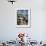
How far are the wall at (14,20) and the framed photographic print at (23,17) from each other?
0.12m

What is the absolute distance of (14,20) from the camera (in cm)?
543

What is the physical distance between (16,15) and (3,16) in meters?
0.52

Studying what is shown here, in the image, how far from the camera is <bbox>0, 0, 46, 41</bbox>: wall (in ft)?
17.7

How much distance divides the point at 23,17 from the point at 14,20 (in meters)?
0.39

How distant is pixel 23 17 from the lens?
5484 millimetres

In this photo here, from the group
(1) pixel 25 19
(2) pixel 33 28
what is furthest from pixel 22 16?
(2) pixel 33 28

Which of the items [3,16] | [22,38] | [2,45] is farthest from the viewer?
[3,16]

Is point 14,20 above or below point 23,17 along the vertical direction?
below

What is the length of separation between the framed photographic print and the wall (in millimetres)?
121

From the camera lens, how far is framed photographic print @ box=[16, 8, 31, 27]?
5438 millimetres

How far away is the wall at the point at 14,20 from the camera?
5402 mm

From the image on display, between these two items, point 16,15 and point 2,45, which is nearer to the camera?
point 2,45

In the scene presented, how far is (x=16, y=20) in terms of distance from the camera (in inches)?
214

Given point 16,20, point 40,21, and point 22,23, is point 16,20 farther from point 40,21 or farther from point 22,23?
point 40,21
